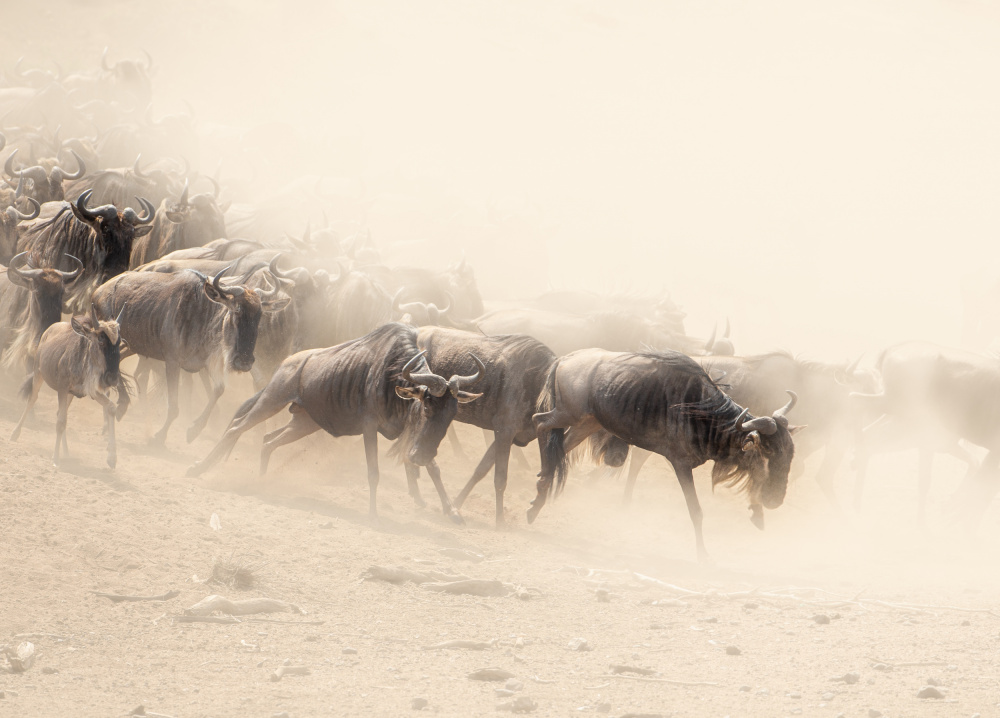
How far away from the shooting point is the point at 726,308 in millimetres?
25109

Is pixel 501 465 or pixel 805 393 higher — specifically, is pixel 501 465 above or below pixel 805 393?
below

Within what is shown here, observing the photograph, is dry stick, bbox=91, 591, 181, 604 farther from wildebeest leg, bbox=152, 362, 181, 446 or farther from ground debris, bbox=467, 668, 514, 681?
wildebeest leg, bbox=152, 362, 181, 446

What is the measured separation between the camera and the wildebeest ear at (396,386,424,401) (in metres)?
8.41

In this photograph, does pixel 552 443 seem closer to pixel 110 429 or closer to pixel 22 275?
pixel 110 429

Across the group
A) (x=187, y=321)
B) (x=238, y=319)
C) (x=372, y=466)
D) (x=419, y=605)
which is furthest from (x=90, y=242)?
(x=419, y=605)

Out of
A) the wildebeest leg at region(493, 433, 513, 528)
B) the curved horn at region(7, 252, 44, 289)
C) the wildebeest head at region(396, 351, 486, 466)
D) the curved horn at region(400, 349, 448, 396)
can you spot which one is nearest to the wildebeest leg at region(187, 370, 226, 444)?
the curved horn at region(7, 252, 44, 289)

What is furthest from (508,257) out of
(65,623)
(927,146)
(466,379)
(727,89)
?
(727,89)

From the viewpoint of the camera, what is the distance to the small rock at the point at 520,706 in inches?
191

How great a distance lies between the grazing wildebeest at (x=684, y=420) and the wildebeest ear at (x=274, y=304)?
323cm

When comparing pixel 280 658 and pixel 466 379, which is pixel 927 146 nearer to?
pixel 466 379

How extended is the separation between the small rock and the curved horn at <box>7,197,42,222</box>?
9731 millimetres

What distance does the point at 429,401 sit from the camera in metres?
8.49

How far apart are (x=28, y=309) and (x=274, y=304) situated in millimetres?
2537

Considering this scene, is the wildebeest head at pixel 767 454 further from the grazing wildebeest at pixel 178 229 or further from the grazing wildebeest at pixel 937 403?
the grazing wildebeest at pixel 178 229
